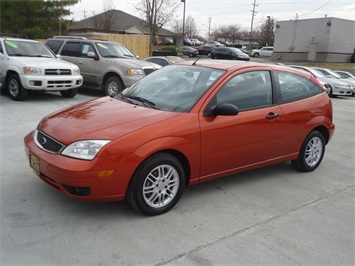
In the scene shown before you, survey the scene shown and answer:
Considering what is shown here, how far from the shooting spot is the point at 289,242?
335 cm

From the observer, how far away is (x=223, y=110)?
390cm

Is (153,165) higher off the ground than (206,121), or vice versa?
(206,121)

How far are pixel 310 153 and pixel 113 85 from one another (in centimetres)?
718

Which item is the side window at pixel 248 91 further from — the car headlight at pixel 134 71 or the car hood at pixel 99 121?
the car headlight at pixel 134 71

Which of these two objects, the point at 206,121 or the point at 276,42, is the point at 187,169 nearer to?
the point at 206,121

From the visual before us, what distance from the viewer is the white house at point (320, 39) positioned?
41281 mm

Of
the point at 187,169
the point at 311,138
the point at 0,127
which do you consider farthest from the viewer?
the point at 0,127

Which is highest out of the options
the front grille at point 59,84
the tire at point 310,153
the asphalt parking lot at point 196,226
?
the front grille at point 59,84

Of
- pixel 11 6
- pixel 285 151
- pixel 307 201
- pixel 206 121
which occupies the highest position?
pixel 11 6

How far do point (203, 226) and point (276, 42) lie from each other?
4691cm

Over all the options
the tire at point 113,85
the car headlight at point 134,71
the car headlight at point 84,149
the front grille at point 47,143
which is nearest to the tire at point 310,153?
the car headlight at point 84,149

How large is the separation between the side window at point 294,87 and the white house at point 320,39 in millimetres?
39717

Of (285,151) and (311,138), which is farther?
(311,138)

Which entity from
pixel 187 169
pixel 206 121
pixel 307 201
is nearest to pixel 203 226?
pixel 187 169
